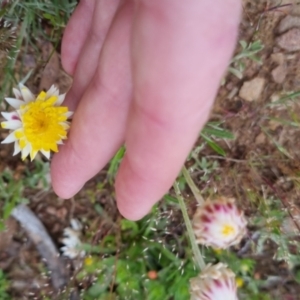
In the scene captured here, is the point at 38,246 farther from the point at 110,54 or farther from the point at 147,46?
the point at 147,46

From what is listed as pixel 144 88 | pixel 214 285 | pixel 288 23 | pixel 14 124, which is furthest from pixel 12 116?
pixel 288 23

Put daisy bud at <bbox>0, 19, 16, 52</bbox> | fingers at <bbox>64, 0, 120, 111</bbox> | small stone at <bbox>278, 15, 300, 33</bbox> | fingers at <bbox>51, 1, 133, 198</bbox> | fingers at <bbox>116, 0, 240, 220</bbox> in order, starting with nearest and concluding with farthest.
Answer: fingers at <bbox>116, 0, 240, 220</bbox> < fingers at <bbox>51, 1, 133, 198</bbox> < fingers at <bbox>64, 0, 120, 111</bbox> < daisy bud at <bbox>0, 19, 16, 52</bbox> < small stone at <bbox>278, 15, 300, 33</bbox>

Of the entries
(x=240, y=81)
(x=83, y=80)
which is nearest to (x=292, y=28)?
(x=240, y=81)

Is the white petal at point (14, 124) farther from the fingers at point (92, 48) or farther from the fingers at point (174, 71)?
the fingers at point (174, 71)

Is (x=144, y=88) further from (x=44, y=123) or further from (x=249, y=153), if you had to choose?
(x=249, y=153)

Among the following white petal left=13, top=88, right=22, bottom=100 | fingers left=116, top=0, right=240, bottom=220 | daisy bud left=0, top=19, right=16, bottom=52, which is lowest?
white petal left=13, top=88, right=22, bottom=100

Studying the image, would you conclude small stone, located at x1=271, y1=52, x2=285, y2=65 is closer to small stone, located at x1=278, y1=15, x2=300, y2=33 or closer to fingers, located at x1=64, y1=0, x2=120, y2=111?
small stone, located at x1=278, y1=15, x2=300, y2=33

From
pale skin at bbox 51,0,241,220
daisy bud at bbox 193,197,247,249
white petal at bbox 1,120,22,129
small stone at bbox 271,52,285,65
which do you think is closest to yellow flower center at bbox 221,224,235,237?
daisy bud at bbox 193,197,247,249
